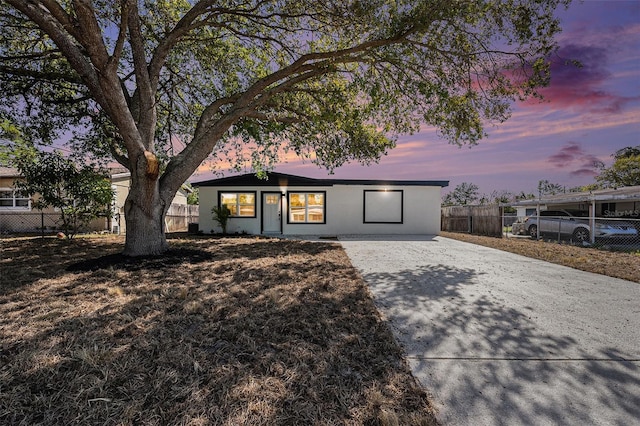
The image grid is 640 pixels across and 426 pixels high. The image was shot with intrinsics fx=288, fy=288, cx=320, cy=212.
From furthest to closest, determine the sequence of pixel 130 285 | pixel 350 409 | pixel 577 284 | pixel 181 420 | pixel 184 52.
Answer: pixel 184 52 → pixel 577 284 → pixel 130 285 → pixel 350 409 → pixel 181 420

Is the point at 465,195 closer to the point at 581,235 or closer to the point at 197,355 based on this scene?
the point at 581,235

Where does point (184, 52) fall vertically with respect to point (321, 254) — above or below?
above

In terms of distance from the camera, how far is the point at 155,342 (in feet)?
8.71

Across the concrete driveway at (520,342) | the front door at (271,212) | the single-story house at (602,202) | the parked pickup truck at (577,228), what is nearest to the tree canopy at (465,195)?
the single-story house at (602,202)

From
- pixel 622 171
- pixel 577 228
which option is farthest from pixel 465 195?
pixel 577 228

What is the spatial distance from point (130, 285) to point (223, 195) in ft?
32.9

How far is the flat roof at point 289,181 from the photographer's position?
1362cm

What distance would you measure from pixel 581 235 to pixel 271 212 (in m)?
13.3

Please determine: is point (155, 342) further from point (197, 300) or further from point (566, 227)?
point (566, 227)

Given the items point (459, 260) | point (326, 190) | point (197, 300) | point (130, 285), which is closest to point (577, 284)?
point (459, 260)

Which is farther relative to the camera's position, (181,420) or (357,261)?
(357,261)

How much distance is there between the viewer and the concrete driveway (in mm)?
2062

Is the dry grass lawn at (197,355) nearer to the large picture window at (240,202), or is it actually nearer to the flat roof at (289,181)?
the flat roof at (289,181)

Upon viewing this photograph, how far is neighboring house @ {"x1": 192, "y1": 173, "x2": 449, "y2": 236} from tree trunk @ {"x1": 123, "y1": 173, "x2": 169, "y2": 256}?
24.4 ft
